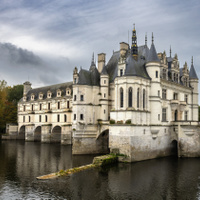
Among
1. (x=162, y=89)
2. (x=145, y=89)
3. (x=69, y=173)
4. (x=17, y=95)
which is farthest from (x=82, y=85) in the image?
(x=17, y=95)

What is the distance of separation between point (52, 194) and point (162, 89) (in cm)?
2495

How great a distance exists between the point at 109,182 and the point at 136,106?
12.6 metres

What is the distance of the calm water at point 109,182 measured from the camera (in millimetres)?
19172

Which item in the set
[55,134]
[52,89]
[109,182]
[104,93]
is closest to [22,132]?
[55,134]

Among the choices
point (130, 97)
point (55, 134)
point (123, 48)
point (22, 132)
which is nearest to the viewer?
point (130, 97)

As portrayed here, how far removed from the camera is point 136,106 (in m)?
32.3

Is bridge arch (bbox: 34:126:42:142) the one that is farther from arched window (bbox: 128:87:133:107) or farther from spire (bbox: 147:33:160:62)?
spire (bbox: 147:33:160:62)

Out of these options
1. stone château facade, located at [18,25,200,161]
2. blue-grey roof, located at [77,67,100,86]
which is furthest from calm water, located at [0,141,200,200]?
blue-grey roof, located at [77,67,100,86]

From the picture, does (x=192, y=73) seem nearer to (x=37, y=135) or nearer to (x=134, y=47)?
(x=134, y=47)

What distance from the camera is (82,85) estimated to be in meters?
38.0

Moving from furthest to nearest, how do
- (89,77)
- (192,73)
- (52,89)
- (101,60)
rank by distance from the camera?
(52,89) < (192,73) < (101,60) < (89,77)

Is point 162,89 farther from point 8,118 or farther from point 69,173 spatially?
point 8,118

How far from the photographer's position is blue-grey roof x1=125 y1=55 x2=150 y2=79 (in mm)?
32969

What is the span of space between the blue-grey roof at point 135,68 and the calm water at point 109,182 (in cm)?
1206
